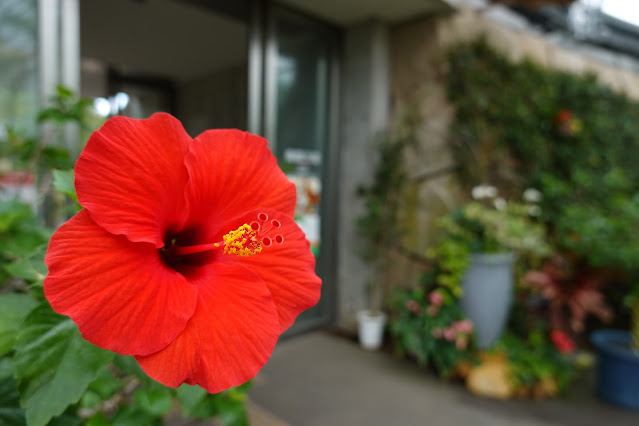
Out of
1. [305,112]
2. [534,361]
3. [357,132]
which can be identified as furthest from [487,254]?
[305,112]

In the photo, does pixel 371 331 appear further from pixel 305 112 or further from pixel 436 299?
pixel 305 112

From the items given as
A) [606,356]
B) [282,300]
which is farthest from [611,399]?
[282,300]

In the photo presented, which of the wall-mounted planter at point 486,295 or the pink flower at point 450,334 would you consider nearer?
the pink flower at point 450,334

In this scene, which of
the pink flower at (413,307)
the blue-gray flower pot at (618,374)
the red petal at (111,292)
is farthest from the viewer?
the pink flower at (413,307)

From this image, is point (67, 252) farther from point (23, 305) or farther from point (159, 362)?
point (23, 305)

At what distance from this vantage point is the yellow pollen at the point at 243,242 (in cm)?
31

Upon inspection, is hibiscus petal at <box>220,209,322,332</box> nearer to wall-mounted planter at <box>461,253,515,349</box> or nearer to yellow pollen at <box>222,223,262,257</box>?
yellow pollen at <box>222,223,262,257</box>

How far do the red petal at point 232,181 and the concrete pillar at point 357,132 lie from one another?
3158 mm

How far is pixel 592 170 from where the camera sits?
3.73 m

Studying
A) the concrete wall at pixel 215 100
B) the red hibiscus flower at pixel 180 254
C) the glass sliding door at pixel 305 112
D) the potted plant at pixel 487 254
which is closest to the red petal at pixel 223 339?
the red hibiscus flower at pixel 180 254

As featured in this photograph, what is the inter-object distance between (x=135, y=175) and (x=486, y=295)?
2765 millimetres

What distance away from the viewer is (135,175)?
296 mm

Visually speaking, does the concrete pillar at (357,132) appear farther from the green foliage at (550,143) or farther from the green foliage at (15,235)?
the green foliage at (15,235)

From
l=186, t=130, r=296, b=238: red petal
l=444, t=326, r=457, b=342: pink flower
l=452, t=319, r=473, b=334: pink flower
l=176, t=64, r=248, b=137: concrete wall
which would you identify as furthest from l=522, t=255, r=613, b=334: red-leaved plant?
l=176, t=64, r=248, b=137: concrete wall
